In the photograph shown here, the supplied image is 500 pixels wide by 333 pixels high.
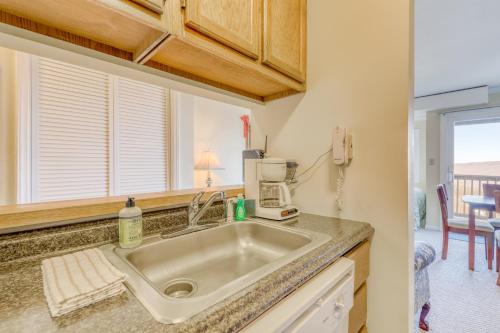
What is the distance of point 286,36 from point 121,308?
122 centimetres

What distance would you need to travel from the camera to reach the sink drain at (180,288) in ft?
2.39

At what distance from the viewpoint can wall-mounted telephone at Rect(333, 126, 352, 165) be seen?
1060 mm

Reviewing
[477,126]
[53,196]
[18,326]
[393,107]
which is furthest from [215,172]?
[477,126]

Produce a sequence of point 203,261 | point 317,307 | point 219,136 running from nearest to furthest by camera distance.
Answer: point 317,307
point 203,261
point 219,136

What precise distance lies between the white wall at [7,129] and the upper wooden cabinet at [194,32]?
5.03 ft

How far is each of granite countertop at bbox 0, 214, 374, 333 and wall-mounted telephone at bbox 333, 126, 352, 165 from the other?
56 centimetres

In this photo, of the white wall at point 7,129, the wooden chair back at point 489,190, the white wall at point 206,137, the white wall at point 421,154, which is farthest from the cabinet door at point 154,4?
the white wall at point 421,154

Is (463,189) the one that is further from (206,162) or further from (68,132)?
(68,132)

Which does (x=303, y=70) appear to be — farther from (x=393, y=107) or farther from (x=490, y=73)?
(x=490, y=73)

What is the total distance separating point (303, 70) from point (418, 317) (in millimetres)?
2031

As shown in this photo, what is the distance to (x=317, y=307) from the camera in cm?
60

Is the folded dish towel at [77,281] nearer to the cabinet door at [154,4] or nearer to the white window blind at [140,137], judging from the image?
the cabinet door at [154,4]

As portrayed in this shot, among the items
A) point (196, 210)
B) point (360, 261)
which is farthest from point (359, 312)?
point (196, 210)

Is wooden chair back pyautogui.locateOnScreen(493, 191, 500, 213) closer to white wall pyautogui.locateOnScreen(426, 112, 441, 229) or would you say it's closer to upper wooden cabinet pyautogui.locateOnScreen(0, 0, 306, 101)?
white wall pyautogui.locateOnScreen(426, 112, 441, 229)
